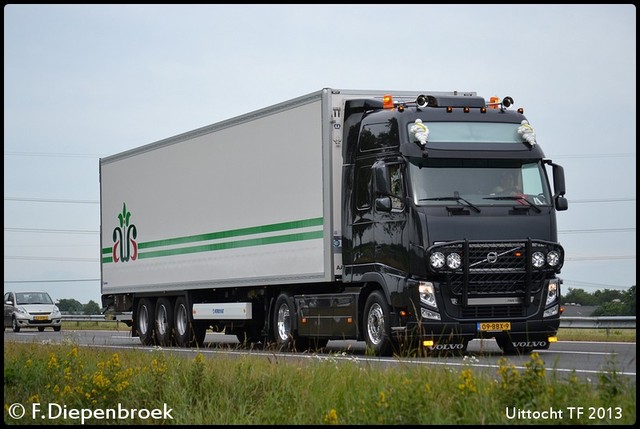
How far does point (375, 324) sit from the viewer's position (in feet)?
65.8

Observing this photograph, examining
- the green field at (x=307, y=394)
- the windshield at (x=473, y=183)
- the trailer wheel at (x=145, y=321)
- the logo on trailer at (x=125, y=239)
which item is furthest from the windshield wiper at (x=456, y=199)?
the logo on trailer at (x=125, y=239)

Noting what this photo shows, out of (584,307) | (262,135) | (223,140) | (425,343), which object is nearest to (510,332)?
(425,343)

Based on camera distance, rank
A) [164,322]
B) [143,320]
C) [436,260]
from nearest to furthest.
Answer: [436,260] < [164,322] < [143,320]

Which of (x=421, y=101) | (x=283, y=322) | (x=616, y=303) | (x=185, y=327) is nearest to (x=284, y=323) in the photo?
(x=283, y=322)

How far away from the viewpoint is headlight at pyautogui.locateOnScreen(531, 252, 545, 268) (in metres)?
19.3

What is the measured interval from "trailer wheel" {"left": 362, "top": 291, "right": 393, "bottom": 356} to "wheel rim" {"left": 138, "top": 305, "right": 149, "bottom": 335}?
9523 mm

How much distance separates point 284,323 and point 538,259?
5.48m

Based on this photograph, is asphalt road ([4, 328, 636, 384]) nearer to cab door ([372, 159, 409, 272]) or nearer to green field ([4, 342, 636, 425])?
green field ([4, 342, 636, 425])

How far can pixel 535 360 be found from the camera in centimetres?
1085

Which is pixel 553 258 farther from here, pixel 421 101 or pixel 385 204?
pixel 421 101

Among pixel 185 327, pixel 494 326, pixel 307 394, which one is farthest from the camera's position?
pixel 185 327

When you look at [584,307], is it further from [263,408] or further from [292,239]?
[263,408]

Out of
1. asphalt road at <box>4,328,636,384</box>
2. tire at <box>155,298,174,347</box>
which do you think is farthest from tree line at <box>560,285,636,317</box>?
tire at <box>155,298,174,347</box>

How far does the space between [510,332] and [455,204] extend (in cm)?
209
